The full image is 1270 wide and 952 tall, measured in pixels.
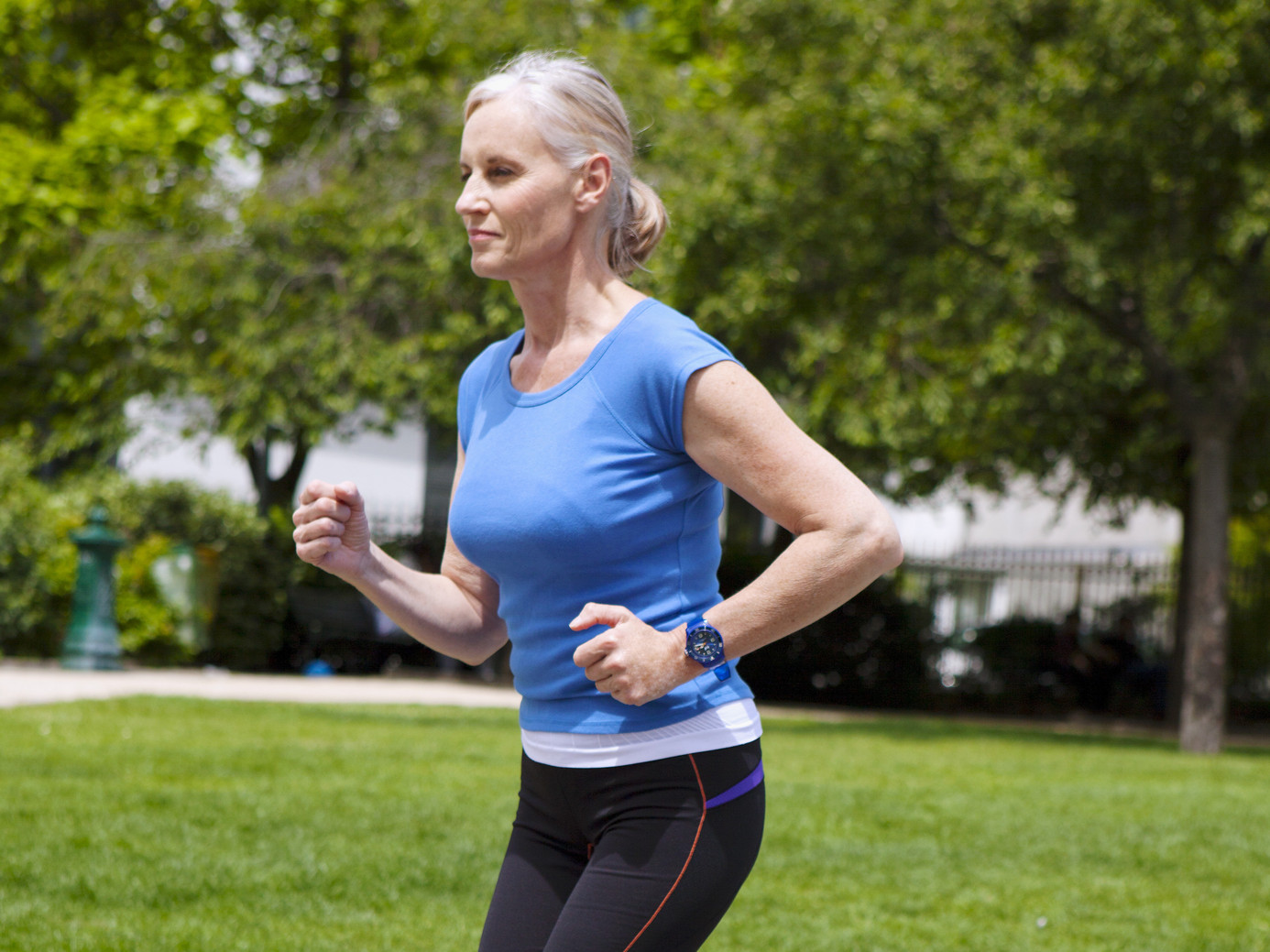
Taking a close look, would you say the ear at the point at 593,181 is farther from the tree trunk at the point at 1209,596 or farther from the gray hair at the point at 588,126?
the tree trunk at the point at 1209,596

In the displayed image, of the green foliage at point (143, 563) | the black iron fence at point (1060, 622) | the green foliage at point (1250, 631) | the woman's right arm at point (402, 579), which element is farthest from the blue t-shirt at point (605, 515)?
the green foliage at point (1250, 631)

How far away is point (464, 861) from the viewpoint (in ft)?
20.7

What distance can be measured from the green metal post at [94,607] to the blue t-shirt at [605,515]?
563 inches

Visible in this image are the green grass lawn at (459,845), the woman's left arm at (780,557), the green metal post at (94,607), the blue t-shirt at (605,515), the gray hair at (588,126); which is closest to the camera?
the woman's left arm at (780,557)

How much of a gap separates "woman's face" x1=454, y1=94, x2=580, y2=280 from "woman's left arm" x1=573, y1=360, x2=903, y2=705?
0.35 meters

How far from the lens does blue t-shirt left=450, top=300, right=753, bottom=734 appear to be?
6.49 feet

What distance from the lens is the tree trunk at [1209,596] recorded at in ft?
43.8

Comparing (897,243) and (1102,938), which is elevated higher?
(897,243)

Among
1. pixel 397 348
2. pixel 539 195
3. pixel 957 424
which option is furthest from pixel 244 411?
pixel 539 195

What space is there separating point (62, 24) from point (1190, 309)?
1519 cm

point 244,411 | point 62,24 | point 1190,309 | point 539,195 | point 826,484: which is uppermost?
point 62,24

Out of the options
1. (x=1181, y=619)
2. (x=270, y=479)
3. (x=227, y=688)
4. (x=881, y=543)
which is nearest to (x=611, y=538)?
(x=881, y=543)

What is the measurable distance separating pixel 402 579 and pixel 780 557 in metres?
0.69

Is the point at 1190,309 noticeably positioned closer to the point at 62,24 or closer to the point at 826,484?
the point at 826,484
